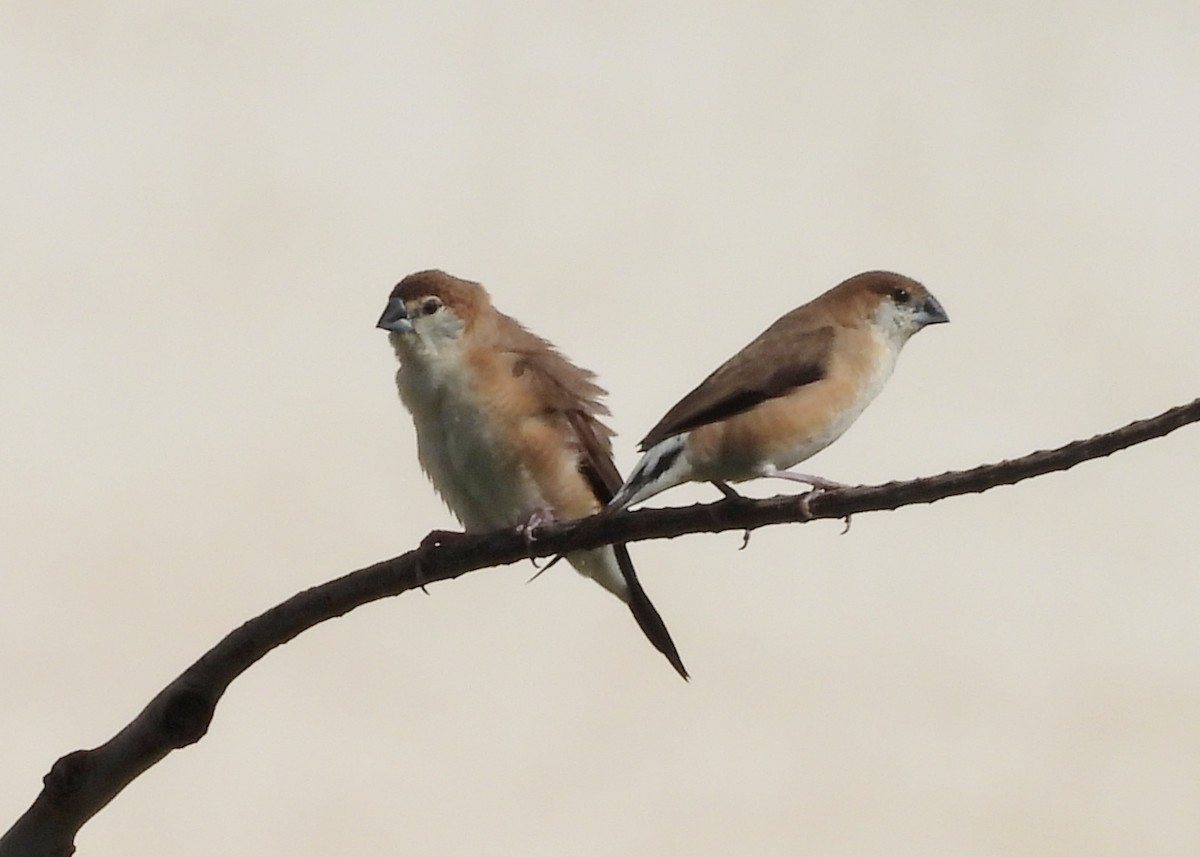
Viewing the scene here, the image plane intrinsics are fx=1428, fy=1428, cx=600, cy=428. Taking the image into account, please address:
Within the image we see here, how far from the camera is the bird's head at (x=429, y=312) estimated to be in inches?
142

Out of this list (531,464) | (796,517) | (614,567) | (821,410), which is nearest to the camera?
(796,517)

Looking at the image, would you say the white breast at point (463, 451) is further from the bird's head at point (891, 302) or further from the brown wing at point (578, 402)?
the bird's head at point (891, 302)

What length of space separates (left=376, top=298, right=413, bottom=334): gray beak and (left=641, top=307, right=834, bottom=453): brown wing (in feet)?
2.60

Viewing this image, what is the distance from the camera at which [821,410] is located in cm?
325

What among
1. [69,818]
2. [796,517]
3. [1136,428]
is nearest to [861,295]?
[796,517]

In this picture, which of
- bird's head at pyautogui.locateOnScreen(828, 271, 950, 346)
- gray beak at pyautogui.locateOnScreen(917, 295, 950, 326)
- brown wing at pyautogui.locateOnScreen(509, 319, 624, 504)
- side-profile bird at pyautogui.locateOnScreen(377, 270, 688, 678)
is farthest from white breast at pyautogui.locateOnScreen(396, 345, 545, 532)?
gray beak at pyautogui.locateOnScreen(917, 295, 950, 326)

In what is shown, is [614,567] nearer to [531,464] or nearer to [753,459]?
[531,464]

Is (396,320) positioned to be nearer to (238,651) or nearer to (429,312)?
(429,312)

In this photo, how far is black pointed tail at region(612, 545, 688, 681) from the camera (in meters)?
3.80

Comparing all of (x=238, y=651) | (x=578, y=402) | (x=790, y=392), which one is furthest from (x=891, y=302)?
(x=238, y=651)

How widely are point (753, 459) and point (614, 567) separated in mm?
844

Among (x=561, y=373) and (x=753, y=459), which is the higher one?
(x=561, y=373)

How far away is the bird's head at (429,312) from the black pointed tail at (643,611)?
716 millimetres

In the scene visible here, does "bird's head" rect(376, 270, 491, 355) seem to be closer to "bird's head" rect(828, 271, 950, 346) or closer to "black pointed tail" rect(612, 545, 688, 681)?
"black pointed tail" rect(612, 545, 688, 681)
